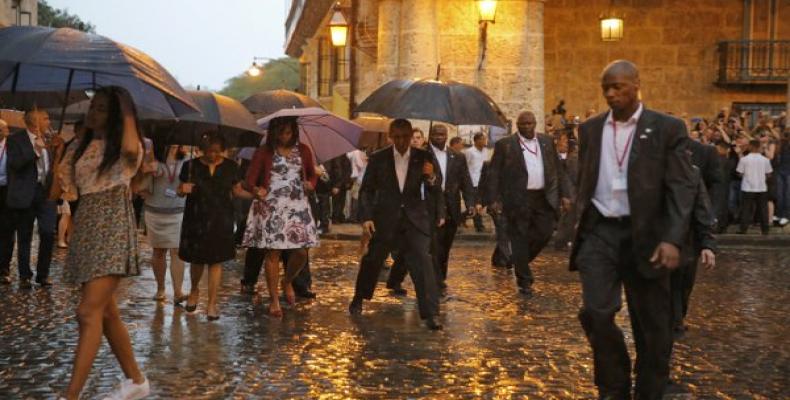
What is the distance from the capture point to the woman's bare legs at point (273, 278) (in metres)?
11.2

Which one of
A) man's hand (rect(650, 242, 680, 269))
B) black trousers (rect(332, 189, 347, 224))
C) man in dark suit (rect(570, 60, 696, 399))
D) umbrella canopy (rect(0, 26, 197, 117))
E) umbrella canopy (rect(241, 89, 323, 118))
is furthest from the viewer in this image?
black trousers (rect(332, 189, 347, 224))

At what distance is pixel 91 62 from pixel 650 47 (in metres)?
20.2

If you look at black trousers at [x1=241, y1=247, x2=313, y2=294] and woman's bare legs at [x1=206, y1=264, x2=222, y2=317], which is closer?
woman's bare legs at [x1=206, y1=264, x2=222, y2=317]

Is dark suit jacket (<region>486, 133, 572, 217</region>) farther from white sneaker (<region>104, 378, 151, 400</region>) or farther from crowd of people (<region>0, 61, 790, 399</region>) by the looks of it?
white sneaker (<region>104, 378, 151, 400</region>)

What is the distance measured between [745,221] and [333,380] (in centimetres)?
1608

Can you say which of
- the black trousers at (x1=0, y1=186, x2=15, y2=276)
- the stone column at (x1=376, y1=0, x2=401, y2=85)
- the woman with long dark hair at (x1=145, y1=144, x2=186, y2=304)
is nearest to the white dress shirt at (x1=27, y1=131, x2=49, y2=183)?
the black trousers at (x1=0, y1=186, x2=15, y2=276)

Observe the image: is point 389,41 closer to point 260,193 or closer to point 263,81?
point 260,193

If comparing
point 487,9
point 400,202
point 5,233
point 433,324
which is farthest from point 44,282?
point 487,9

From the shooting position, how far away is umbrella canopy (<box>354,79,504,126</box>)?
1124 cm

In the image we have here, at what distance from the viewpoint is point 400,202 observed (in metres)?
11.0

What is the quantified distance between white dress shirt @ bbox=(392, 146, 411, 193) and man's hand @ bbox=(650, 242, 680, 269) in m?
4.47

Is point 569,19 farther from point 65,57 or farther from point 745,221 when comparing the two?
point 65,57

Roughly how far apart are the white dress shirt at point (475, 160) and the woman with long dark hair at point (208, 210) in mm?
10727

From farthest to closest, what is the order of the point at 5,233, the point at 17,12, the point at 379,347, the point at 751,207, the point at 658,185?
the point at 17,12 → the point at 751,207 → the point at 5,233 → the point at 379,347 → the point at 658,185
